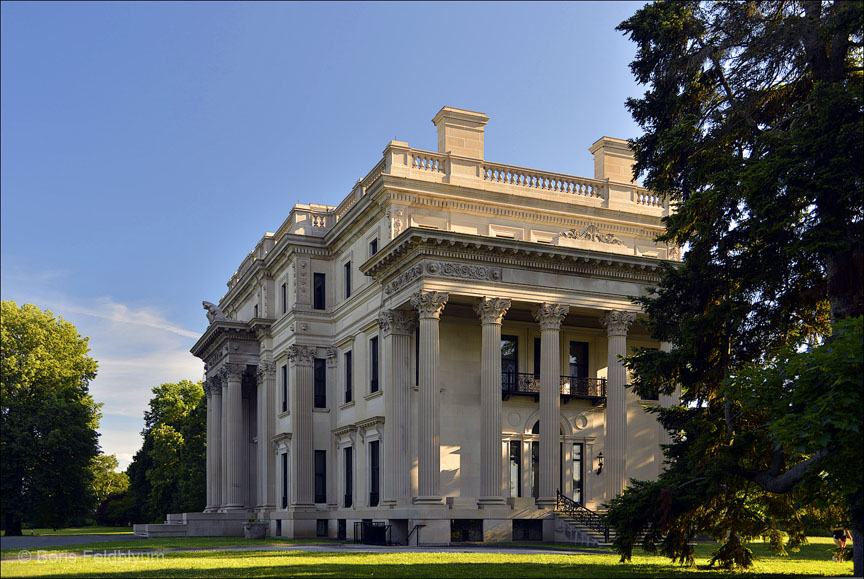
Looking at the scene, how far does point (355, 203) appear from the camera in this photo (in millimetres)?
44031

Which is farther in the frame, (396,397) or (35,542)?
(396,397)

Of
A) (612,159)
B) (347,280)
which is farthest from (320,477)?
(612,159)

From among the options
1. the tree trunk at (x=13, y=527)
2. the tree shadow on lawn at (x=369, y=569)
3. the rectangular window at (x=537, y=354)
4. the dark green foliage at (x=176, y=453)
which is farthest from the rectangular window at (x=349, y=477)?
the dark green foliage at (x=176, y=453)

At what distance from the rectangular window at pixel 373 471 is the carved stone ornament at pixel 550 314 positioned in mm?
9569

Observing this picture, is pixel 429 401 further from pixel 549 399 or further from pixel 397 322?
pixel 549 399

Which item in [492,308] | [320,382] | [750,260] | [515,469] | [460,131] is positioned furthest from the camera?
[320,382]

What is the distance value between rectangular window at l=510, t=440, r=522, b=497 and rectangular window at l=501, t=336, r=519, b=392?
8.44 ft

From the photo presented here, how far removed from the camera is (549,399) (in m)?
38.2

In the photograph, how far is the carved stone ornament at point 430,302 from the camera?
36.7 m

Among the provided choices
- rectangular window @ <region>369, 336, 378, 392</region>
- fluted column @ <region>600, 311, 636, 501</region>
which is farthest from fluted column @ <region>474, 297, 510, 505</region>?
rectangular window @ <region>369, 336, 378, 392</region>

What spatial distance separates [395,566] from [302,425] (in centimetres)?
2471

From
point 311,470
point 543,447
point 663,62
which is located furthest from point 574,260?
point 311,470

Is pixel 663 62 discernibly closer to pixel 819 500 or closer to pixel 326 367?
pixel 819 500

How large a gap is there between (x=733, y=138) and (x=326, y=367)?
2860 centimetres
